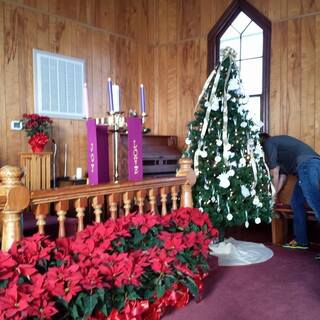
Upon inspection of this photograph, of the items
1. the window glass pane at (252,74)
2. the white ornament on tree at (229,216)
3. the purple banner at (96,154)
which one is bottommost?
the white ornament on tree at (229,216)

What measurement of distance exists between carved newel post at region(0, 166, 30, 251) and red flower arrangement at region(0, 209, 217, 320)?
6 centimetres

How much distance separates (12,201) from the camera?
1521 mm

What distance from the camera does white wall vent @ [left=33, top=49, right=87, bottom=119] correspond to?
15.3 ft

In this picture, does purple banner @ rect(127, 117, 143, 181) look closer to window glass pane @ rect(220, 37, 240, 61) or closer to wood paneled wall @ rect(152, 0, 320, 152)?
wood paneled wall @ rect(152, 0, 320, 152)

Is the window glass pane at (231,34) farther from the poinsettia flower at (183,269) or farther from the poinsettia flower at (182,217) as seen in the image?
the poinsettia flower at (183,269)

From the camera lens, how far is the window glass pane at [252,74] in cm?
508

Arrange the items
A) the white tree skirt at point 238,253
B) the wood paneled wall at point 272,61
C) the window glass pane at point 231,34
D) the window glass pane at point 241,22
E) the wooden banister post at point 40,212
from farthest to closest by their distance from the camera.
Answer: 1. the window glass pane at point 231,34
2. the window glass pane at point 241,22
3. the wood paneled wall at point 272,61
4. the white tree skirt at point 238,253
5. the wooden banister post at point 40,212

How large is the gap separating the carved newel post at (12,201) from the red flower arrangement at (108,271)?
2.5 inches

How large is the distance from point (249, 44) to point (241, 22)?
13.5 inches

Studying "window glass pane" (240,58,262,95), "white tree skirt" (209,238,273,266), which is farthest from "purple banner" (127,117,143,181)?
"window glass pane" (240,58,262,95)

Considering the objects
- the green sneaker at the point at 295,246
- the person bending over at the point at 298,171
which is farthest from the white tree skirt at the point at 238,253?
the person bending over at the point at 298,171

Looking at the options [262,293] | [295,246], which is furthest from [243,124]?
[262,293]

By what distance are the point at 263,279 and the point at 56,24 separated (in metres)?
3.93

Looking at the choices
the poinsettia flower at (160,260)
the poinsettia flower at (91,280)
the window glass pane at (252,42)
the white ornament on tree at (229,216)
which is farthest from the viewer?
the window glass pane at (252,42)
